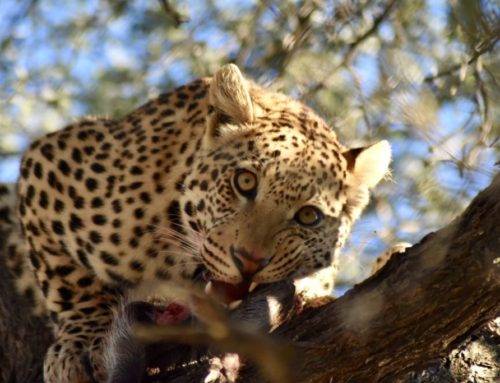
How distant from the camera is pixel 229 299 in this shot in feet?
15.1

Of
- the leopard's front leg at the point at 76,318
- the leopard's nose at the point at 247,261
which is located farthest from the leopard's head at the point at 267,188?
the leopard's front leg at the point at 76,318

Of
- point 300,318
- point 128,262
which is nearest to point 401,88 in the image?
point 300,318

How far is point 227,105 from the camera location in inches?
203

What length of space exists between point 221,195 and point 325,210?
0.50 m

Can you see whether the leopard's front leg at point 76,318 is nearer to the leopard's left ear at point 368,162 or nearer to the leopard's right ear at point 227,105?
the leopard's right ear at point 227,105

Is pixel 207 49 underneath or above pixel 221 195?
above

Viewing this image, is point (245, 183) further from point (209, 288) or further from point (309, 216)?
point (209, 288)

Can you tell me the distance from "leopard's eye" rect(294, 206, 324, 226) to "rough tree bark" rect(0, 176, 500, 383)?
869 mm

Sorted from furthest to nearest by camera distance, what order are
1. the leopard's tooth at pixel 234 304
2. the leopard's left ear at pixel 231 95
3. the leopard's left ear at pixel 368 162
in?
the leopard's left ear at pixel 368 162, the leopard's left ear at pixel 231 95, the leopard's tooth at pixel 234 304

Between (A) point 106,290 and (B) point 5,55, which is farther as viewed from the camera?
(B) point 5,55

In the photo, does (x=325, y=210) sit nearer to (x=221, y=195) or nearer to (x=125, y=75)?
(x=221, y=195)

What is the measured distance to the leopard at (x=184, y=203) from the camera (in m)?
4.82

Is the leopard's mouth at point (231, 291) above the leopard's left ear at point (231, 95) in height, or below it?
below

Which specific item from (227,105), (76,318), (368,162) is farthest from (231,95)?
(76,318)
